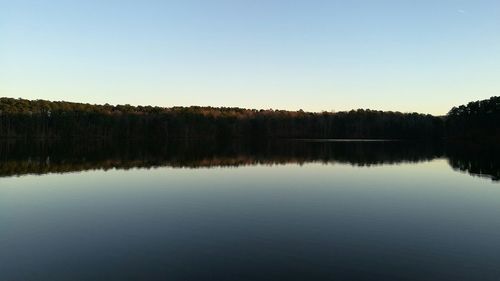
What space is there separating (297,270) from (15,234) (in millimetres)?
10569

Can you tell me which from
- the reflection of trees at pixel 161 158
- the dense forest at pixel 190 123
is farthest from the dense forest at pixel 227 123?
the reflection of trees at pixel 161 158

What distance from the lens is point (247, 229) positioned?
1672 centimetres

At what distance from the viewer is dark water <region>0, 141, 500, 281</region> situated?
12102 millimetres

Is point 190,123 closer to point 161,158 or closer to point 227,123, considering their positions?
point 227,123

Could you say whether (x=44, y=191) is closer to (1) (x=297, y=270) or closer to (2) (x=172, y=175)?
(2) (x=172, y=175)

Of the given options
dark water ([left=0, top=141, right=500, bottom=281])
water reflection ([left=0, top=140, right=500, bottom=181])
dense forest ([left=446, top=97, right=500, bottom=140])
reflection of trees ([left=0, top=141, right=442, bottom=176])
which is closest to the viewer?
dark water ([left=0, top=141, right=500, bottom=281])

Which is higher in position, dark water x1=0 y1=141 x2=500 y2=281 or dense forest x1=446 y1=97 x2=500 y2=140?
dense forest x1=446 y1=97 x2=500 y2=140

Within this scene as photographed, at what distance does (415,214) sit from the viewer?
2022 cm

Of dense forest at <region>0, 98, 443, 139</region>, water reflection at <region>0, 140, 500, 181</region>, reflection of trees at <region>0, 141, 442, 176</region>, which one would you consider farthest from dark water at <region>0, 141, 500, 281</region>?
dense forest at <region>0, 98, 443, 139</region>

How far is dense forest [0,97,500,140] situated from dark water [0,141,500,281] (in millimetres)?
103340

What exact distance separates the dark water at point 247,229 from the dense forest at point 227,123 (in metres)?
103

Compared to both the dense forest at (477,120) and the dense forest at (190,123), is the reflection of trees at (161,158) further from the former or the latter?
the dense forest at (190,123)

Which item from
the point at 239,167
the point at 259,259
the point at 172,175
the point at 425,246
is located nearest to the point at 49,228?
the point at 259,259

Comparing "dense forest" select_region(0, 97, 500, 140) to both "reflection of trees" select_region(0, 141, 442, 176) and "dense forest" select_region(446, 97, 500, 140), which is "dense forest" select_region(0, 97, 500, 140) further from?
"reflection of trees" select_region(0, 141, 442, 176)
